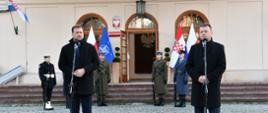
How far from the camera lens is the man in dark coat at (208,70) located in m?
7.13

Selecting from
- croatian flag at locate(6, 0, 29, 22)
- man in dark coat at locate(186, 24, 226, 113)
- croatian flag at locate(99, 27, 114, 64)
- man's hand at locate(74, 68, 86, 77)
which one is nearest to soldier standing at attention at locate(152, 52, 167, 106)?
croatian flag at locate(99, 27, 114, 64)

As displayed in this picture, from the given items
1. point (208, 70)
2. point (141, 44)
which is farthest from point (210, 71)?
point (141, 44)

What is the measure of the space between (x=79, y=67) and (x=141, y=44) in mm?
16414

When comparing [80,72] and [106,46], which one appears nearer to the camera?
[80,72]

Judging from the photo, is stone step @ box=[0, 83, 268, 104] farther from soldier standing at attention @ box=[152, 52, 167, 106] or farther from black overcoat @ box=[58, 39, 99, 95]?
black overcoat @ box=[58, 39, 99, 95]

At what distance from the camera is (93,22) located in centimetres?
2242

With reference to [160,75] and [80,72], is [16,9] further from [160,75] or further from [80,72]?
[80,72]

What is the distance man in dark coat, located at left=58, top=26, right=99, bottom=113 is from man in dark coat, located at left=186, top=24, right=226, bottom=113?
1490mm

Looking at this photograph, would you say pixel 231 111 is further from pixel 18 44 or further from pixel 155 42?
pixel 18 44

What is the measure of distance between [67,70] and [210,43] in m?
2.10

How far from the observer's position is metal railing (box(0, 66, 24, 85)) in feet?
70.9

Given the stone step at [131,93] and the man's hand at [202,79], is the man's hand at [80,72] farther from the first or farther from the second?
the stone step at [131,93]

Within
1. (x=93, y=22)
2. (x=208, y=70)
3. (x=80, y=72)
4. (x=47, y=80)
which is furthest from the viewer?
(x=93, y=22)

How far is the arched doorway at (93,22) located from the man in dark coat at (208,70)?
15.0 m
